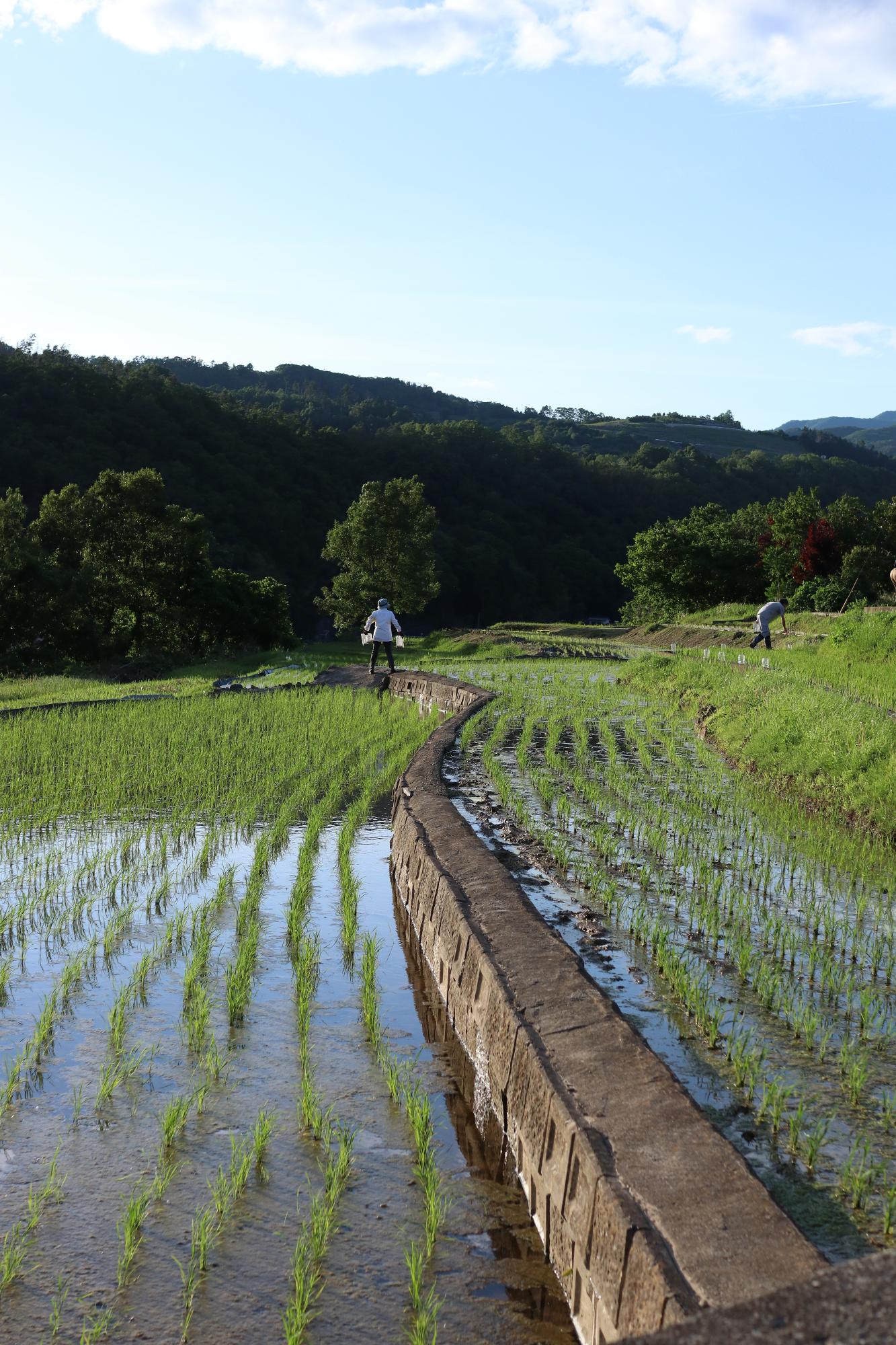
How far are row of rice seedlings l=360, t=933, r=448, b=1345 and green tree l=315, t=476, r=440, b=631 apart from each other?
122 feet

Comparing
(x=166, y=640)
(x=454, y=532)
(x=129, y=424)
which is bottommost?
(x=166, y=640)

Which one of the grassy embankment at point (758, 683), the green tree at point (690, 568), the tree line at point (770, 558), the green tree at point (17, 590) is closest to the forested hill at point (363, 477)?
the green tree at point (17, 590)

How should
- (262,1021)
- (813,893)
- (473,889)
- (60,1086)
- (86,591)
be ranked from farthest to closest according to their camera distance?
1. (86,591)
2. (813,893)
3. (473,889)
4. (262,1021)
5. (60,1086)

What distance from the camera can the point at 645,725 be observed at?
40.8 feet

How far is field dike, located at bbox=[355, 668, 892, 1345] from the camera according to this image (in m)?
2.11

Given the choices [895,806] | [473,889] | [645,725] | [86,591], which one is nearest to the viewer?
[473,889]

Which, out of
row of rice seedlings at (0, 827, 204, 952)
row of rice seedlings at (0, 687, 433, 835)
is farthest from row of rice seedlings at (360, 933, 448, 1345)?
row of rice seedlings at (0, 687, 433, 835)

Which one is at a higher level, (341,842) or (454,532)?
(454,532)

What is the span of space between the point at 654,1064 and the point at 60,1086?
5.87 feet

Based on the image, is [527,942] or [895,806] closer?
[527,942]

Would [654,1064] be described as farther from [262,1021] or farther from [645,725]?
[645,725]

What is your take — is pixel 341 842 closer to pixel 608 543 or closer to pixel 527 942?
pixel 527 942

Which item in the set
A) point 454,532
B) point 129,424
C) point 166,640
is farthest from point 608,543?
point 166,640

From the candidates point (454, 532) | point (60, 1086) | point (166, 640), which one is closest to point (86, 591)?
point (166, 640)
